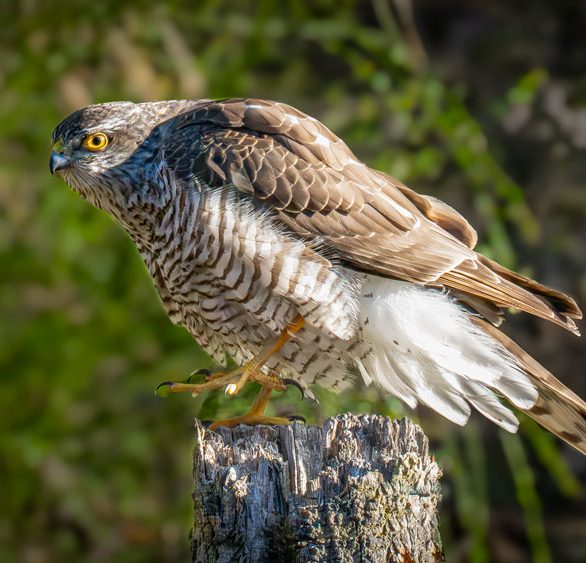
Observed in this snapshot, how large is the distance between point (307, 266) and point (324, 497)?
1.08 m

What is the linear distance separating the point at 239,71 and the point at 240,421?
113 inches

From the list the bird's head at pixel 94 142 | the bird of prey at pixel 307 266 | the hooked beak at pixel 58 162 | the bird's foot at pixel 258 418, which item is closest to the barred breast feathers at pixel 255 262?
the bird of prey at pixel 307 266

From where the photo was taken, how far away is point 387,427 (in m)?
2.52

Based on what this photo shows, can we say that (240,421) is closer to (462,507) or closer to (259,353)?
(259,353)

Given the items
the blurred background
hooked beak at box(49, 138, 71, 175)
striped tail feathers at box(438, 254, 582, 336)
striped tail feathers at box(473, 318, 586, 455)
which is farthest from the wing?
the blurred background

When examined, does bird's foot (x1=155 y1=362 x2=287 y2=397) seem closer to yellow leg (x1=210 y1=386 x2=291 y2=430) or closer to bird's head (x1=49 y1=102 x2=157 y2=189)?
yellow leg (x1=210 y1=386 x2=291 y2=430)

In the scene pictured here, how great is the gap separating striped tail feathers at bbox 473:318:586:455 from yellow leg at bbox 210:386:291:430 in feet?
2.53

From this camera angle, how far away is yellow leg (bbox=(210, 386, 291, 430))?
3.36m

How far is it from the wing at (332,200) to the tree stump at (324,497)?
37.1 inches

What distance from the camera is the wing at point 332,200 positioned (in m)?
3.35

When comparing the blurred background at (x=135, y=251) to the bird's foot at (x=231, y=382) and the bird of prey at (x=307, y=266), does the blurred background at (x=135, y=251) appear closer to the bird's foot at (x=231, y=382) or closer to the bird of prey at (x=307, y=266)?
the bird of prey at (x=307, y=266)

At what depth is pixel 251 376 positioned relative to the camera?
345 cm

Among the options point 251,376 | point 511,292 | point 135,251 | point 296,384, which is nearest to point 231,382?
point 251,376

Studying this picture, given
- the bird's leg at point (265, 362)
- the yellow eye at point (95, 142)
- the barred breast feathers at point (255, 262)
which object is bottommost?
the bird's leg at point (265, 362)
